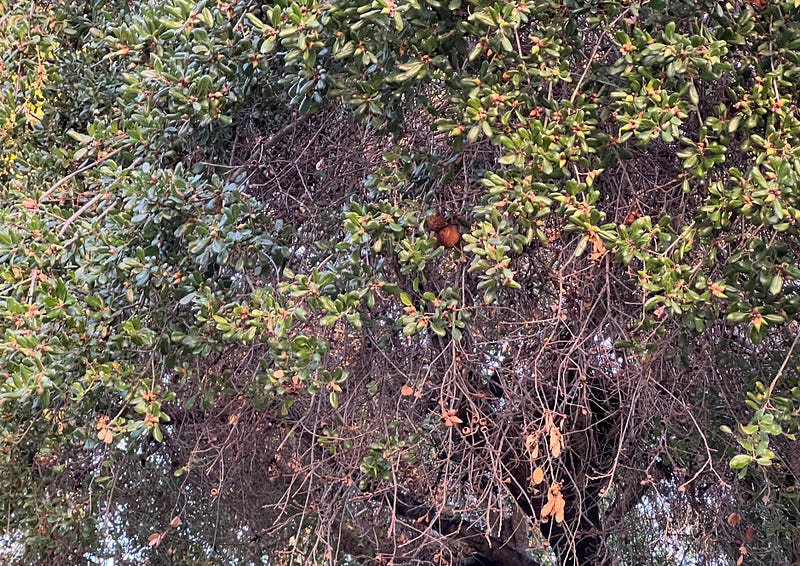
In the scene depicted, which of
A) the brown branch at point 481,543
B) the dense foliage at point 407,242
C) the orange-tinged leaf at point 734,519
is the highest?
the dense foliage at point 407,242

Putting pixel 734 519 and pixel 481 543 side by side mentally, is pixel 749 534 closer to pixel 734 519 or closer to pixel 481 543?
pixel 734 519

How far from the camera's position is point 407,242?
7.54ft

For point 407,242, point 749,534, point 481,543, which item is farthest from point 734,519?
point 407,242

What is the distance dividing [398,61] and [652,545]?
2.67 m

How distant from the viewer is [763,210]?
6.31ft

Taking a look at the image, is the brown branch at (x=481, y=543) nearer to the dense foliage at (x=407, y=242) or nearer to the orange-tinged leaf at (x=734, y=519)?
the dense foliage at (x=407, y=242)

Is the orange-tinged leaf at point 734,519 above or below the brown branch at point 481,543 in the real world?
above

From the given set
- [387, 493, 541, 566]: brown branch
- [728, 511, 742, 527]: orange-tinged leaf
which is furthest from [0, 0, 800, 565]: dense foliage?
[387, 493, 541, 566]: brown branch

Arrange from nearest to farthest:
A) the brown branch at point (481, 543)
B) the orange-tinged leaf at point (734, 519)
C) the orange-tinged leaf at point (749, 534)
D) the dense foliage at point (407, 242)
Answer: the dense foliage at point (407, 242) → the orange-tinged leaf at point (734, 519) → the orange-tinged leaf at point (749, 534) → the brown branch at point (481, 543)

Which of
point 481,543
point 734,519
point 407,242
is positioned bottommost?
point 481,543

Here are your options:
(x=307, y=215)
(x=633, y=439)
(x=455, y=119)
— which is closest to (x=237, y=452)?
(x=307, y=215)

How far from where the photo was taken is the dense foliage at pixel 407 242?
2.07 metres

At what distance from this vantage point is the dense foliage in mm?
2070

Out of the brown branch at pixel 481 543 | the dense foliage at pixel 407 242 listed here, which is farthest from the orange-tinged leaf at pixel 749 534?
the brown branch at pixel 481 543
